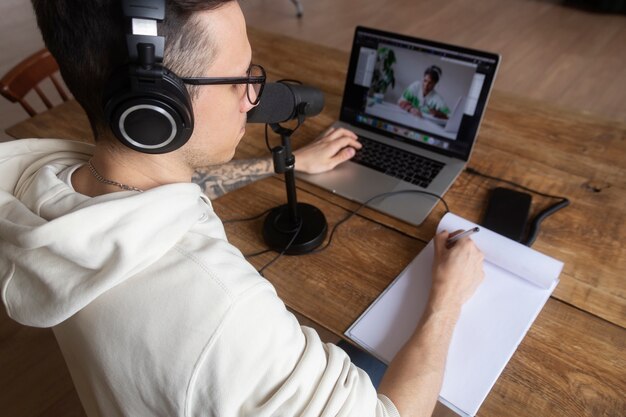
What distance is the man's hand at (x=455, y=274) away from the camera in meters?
0.86

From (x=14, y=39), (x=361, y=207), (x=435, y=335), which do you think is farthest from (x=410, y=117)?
(x=14, y=39)

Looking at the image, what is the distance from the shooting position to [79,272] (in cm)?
58

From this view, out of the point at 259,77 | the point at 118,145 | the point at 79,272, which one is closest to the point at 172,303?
the point at 79,272

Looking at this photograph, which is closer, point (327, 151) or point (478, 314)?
point (478, 314)

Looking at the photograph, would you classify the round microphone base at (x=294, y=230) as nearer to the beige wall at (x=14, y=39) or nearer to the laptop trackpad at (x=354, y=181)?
the laptop trackpad at (x=354, y=181)

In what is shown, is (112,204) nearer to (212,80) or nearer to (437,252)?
(212,80)

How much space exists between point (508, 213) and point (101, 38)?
2.93 feet

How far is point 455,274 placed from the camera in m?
0.88

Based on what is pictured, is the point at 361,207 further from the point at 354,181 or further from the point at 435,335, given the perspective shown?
the point at 435,335

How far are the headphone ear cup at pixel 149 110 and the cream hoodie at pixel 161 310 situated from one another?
0.07 metres

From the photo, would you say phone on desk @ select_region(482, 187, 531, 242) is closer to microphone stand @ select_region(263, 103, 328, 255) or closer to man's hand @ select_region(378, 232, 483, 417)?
man's hand @ select_region(378, 232, 483, 417)

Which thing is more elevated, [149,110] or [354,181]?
[149,110]

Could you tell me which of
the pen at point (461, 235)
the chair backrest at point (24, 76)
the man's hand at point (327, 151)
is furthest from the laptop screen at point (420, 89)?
the chair backrest at point (24, 76)

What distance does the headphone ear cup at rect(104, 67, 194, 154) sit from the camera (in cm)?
57
